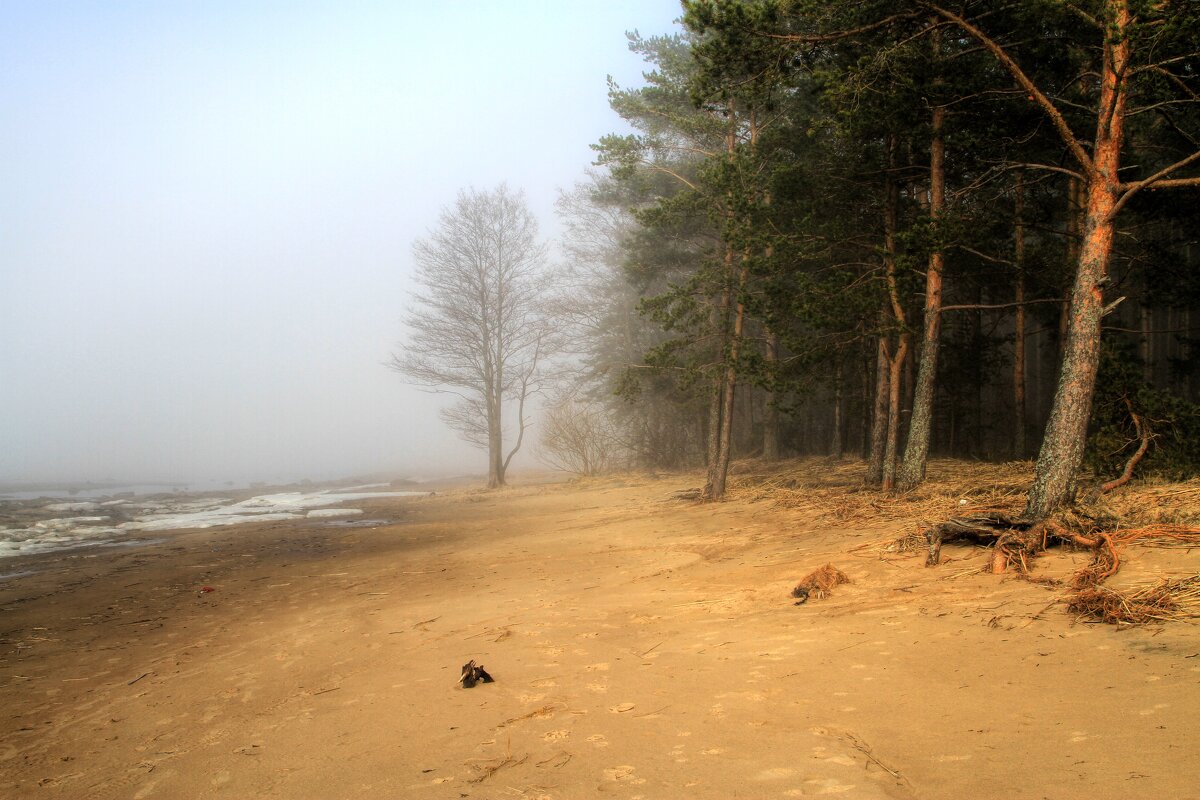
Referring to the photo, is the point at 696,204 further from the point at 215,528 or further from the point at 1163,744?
the point at 215,528

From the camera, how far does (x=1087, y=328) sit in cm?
654

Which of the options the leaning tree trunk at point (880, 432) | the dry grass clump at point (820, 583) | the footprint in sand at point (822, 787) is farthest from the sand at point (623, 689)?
the leaning tree trunk at point (880, 432)

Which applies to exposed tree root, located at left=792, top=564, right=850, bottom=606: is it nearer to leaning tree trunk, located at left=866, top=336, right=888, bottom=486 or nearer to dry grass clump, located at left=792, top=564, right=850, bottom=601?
dry grass clump, located at left=792, top=564, right=850, bottom=601

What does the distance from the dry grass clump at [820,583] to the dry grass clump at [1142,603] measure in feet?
5.74

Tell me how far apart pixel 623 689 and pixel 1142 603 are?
3115 mm

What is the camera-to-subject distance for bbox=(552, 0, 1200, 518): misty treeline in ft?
22.0

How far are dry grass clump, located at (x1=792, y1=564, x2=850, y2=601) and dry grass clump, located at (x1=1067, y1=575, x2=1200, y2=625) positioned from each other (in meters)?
1.75

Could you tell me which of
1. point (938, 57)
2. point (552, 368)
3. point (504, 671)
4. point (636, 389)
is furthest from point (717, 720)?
point (552, 368)

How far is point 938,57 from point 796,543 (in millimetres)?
6850

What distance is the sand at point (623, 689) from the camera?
9.20 feet

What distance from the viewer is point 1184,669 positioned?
10.3 ft

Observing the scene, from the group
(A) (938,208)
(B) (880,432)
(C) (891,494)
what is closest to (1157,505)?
(C) (891,494)

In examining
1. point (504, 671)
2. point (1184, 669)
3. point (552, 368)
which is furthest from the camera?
point (552, 368)

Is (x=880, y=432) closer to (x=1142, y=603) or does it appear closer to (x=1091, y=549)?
(x=1091, y=549)
